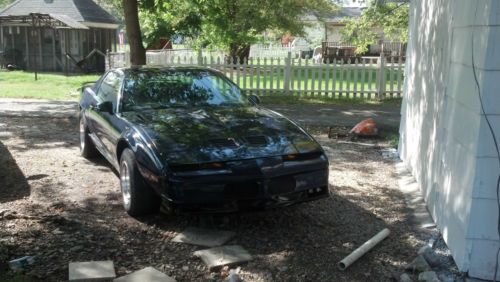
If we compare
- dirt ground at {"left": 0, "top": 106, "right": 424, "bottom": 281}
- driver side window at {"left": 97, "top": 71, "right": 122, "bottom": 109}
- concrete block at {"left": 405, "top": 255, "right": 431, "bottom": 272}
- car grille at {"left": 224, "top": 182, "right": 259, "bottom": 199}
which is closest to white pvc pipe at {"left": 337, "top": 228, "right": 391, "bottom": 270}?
dirt ground at {"left": 0, "top": 106, "right": 424, "bottom": 281}

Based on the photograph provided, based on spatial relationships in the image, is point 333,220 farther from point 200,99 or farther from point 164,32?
point 164,32

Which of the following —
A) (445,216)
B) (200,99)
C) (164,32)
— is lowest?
(445,216)

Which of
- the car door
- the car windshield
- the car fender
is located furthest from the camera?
the car windshield

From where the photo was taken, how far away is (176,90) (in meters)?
6.21

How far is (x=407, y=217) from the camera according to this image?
5.48m

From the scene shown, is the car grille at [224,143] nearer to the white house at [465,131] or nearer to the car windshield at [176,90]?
the car windshield at [176,90]

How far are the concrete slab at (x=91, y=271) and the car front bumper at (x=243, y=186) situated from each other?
0.77 m

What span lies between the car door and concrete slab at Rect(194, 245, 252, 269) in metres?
1.80

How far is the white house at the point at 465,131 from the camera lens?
12.3ft

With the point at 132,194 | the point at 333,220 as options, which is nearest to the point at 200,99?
the point at 132,194

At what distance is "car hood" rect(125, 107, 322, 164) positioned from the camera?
4.68 metres

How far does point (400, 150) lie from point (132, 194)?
4.61 m

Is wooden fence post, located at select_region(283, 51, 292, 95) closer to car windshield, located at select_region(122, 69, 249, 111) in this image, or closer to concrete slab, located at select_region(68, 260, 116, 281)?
car windshield, located at select_region(122, 69, 249, 111)

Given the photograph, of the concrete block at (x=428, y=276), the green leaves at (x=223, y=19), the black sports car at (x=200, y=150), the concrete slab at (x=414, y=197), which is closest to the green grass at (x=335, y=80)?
the green leaves at (x=223, y=19)
